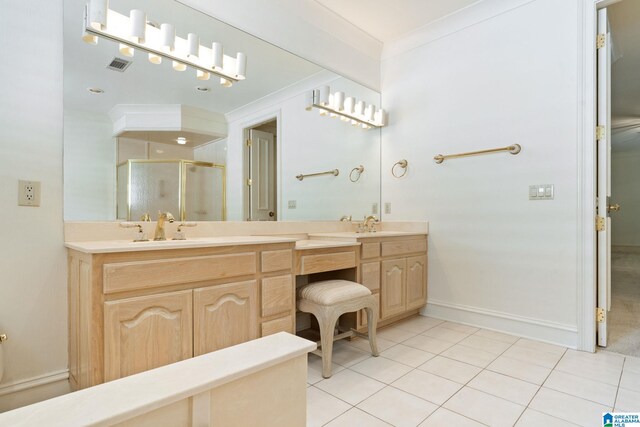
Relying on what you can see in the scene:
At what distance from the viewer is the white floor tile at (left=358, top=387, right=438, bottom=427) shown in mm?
1522

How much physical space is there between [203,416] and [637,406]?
6.76 ft

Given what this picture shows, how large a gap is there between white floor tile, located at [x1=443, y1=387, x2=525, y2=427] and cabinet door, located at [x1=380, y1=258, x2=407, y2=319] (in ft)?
3.08

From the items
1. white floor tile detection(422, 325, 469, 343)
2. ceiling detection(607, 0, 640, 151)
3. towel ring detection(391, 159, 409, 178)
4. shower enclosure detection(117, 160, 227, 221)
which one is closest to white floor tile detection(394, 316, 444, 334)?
white floor tile detection(422, 325, 469, 343)

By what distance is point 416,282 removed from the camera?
9.79 ft

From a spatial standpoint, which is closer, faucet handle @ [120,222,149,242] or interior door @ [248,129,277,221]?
faucet handle @ [120,222,149,242]

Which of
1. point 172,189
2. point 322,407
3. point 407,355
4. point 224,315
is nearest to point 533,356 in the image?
point 407,355

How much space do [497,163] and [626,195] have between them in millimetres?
6946

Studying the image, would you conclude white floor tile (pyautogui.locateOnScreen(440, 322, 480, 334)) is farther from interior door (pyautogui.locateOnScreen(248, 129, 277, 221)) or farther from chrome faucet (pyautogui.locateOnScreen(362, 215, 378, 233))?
interior door (pyautogui.locateOnScreen(248, 129, 277, 221))

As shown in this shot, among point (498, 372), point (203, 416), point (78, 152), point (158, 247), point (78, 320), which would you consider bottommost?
point (498, 372)

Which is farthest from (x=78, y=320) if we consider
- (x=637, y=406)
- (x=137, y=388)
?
(x=637, y=406)

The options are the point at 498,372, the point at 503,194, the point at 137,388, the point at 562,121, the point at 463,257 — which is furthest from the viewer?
the point at 463,257

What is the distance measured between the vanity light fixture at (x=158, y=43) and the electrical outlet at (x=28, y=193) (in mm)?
787

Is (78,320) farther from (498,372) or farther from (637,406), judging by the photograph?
(637,406)

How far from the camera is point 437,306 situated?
3.07m
